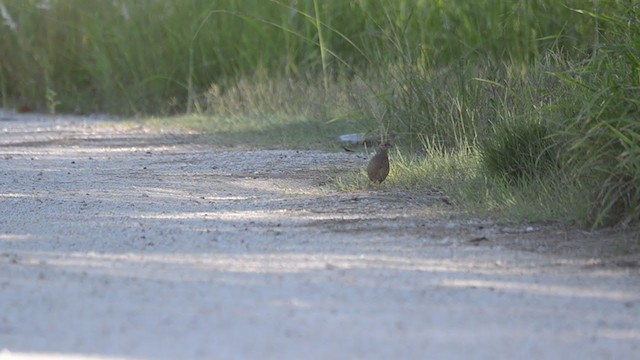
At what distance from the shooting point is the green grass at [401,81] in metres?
5.07

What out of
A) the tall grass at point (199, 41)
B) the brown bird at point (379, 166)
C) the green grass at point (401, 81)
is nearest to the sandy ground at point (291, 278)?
the brown bird at point (379, 166)

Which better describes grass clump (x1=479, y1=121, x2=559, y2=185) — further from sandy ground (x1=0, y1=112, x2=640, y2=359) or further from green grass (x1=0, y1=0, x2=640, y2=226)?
sandy ground (x1=0, y1=112, x2=640, y2=359)

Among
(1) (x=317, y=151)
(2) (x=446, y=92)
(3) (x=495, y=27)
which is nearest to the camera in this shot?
(2) (x=446, y=92)

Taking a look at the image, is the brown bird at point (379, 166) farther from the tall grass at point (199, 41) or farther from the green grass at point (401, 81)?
the tall grass at point (199, 41)

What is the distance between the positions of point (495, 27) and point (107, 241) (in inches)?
197

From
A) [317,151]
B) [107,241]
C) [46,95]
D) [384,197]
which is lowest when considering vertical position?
[46,95]

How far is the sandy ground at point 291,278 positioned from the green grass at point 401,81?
14.5 inches

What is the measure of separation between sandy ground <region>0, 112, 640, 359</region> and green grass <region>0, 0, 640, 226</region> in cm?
37

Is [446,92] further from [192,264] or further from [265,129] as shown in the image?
[192,264]

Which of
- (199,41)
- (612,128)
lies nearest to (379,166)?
(612,128)

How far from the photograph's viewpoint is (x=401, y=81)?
295 inches

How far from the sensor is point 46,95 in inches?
507

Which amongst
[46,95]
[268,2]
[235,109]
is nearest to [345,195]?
[235,109]

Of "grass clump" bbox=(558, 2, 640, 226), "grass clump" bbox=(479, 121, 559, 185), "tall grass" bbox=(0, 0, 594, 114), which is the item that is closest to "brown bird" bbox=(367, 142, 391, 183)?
"grass clump" bbox=(479, 121, 559, 185)
